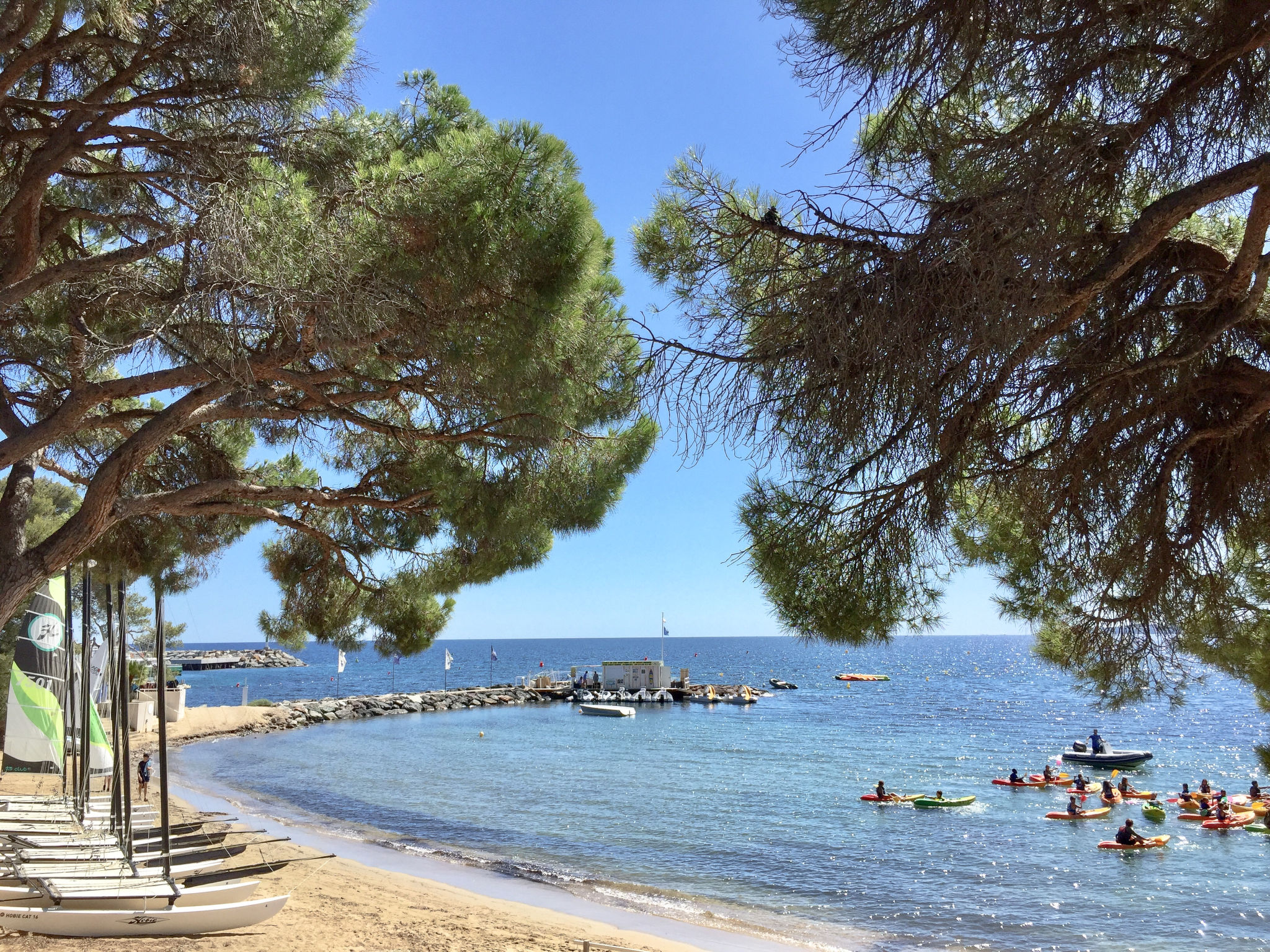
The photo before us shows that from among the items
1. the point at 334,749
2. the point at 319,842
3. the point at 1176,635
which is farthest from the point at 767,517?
the point at 334,749

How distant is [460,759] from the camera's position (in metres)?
30.3

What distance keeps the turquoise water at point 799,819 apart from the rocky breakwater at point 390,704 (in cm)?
188

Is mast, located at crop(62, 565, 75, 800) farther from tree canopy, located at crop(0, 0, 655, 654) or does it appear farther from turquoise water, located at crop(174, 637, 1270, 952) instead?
turquoise water, located at crop(174, 637, 1270, 952)

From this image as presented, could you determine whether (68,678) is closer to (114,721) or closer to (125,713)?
(114,721)

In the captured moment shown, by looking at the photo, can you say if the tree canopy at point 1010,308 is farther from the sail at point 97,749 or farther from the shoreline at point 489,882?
the sail at point 97,749

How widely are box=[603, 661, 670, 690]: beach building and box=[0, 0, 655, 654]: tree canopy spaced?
49737 millimetres

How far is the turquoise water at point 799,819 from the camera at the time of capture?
1320 cm

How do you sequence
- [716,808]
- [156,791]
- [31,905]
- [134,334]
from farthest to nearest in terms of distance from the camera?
[716,808] → [156,791] → [31,905] → [134,334]

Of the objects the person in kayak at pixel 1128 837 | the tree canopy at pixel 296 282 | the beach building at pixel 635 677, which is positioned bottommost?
the beach building at pixel 635 677

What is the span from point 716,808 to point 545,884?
28.2 feet

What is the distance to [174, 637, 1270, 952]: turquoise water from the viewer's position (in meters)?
13.2

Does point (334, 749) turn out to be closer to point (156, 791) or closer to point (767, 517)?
point (156, 791)

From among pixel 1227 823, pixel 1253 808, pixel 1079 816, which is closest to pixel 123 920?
pixel 1079 816

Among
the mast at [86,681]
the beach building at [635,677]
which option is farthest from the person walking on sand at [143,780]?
the beach building at [635,677]
